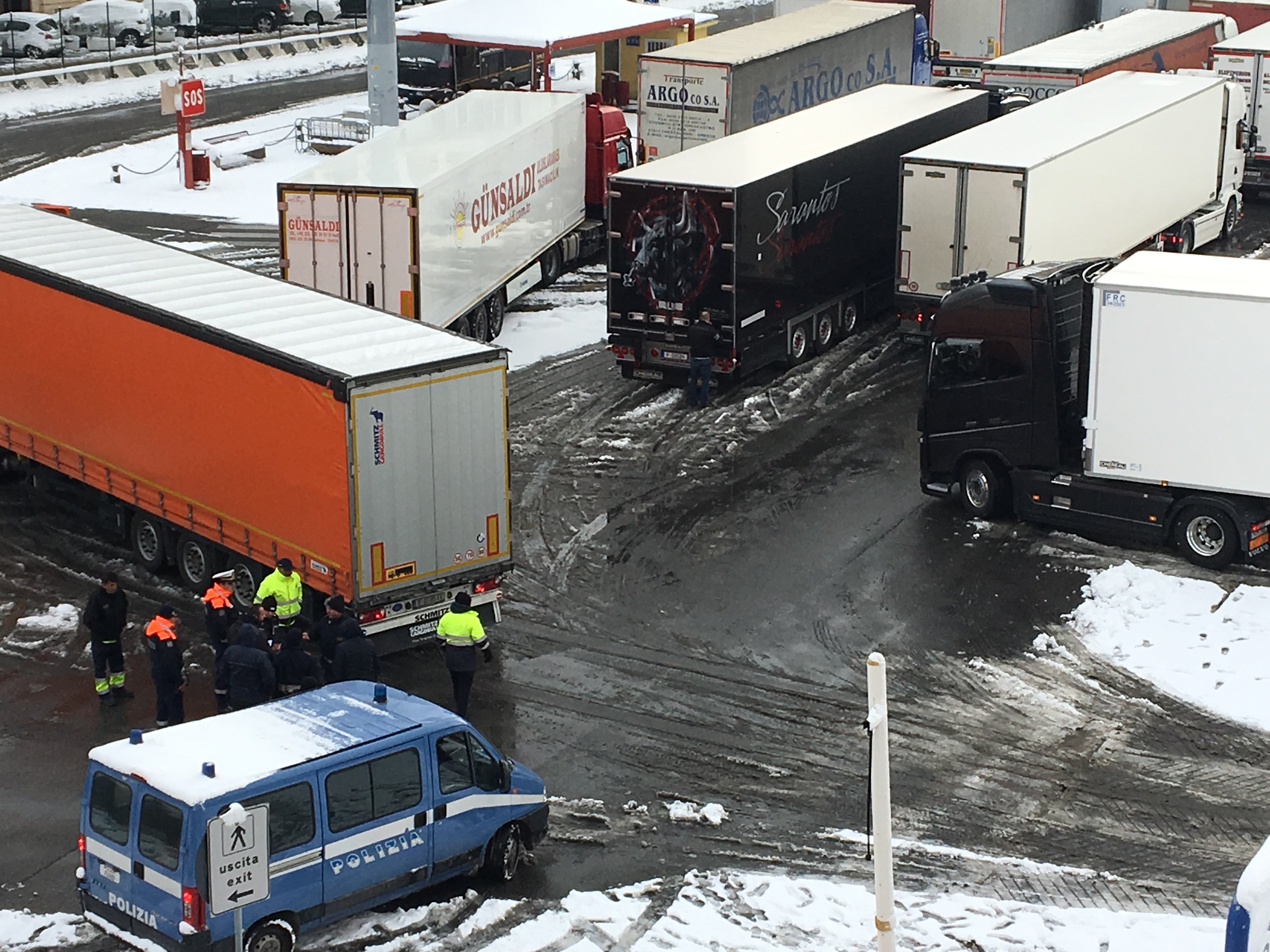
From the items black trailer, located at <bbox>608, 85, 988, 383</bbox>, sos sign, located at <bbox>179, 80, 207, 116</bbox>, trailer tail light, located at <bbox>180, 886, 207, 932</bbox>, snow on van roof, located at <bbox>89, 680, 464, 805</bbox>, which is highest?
sos sign, located at <bbox>179, 80, 207, 116</bbox>

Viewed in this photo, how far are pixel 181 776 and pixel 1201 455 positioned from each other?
12403mm

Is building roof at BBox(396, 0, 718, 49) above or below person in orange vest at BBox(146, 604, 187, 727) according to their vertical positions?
above

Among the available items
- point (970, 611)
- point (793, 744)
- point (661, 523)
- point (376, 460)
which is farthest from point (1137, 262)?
point (376, 460)

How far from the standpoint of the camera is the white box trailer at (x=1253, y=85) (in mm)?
38344

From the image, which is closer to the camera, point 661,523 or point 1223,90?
point 661,523

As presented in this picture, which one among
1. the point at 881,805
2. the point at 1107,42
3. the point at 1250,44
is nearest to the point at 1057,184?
the point at 1250,44

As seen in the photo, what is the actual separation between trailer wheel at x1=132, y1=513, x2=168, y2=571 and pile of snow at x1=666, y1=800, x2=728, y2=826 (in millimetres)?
7915

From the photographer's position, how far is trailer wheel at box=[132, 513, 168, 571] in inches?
792

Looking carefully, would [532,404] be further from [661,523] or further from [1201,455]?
[1201,455]

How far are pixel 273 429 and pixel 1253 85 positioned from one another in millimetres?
27971

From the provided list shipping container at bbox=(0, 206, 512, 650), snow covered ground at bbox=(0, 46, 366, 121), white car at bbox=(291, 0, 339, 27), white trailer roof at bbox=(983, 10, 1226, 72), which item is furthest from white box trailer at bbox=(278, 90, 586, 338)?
white car at bbox=(291, 0, 339, 27)

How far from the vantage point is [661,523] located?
2173 centimetres

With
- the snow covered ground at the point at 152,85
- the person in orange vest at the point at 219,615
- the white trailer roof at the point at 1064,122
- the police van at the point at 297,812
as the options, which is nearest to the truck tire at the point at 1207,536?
the white trailer roof at the point at 1064,122

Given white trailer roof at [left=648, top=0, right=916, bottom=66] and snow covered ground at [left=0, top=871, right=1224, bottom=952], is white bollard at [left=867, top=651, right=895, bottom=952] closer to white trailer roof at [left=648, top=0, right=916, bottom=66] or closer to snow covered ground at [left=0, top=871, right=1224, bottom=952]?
snow covered ground at [left=0, top=871, right=1224, bottom=952]
